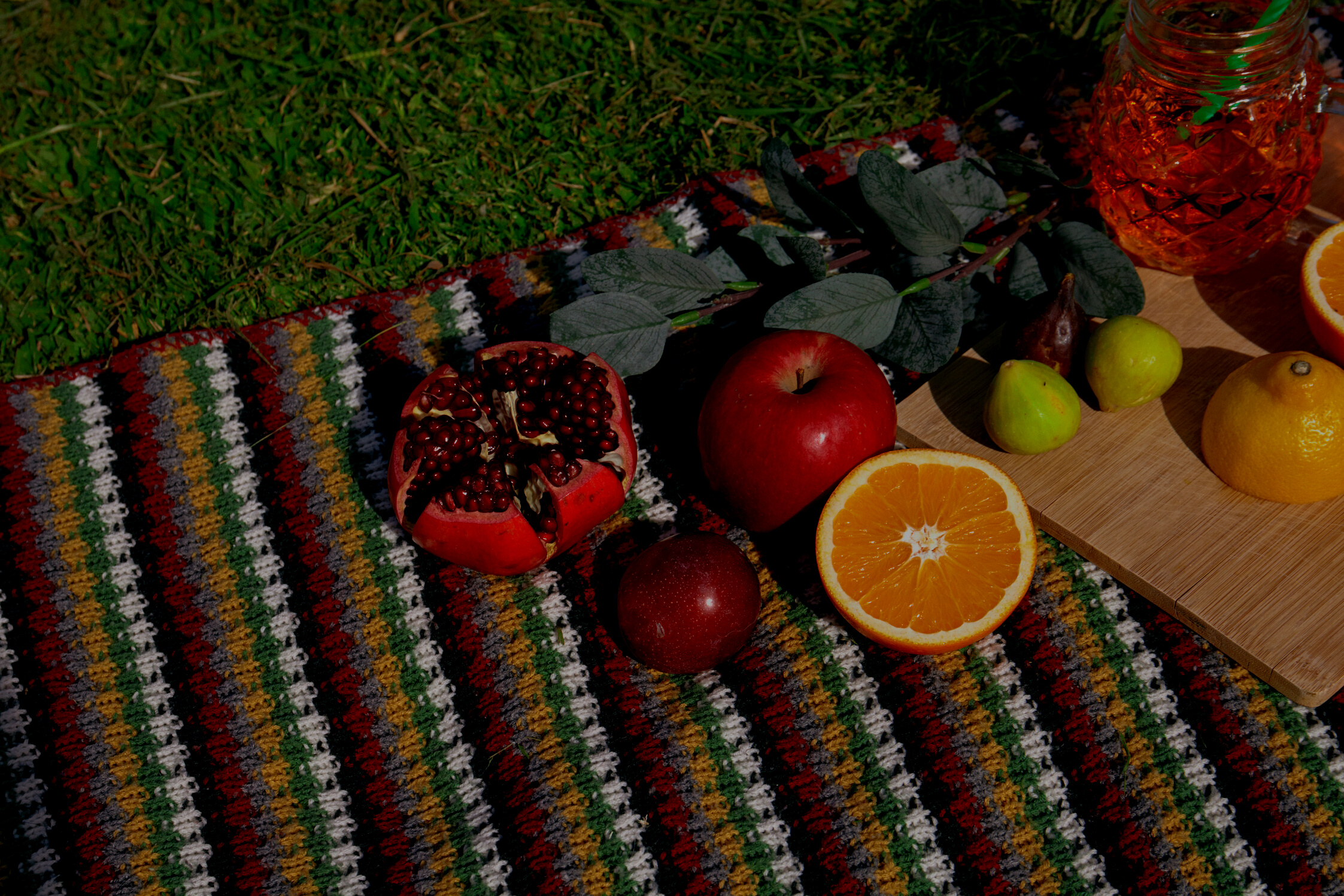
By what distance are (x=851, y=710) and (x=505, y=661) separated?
0.46 m

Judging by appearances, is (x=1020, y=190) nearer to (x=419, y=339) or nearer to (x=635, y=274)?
(x=635, y=274)

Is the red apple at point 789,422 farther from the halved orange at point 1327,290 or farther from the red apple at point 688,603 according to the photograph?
the halved orange at point 1327,290

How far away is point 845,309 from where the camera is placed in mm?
1291

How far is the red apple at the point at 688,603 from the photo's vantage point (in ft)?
3.92

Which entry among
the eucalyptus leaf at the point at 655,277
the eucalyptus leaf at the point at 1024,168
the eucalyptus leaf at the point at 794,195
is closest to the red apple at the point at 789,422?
the eucalyptus leaf at the point at 655,277

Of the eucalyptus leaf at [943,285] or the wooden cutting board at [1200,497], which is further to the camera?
the eucalyptus leaf at [943,285]

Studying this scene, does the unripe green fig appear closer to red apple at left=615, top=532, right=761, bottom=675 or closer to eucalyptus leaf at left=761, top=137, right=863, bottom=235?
eucalyptus leaf at left=761, top=137, right=863, bottom=235

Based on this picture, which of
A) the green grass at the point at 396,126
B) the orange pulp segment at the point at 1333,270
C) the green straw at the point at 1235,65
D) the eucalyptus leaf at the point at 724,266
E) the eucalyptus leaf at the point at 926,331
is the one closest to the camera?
the green straw at the point at 1235,65

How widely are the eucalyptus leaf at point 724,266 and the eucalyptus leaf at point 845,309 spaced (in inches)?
5.9

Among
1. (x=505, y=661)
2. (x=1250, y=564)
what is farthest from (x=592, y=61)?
(x=1250, y=564)

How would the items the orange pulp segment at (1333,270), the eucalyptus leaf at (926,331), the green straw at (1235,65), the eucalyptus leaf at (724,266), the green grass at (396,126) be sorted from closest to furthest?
the green straw at (1235,65), the orange pulp segment at (1333,270), the eucalyptus leaf at (926,331), the eucalyptus leaf at (724,266), the green grass at (396,126)

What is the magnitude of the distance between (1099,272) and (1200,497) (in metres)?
0.33

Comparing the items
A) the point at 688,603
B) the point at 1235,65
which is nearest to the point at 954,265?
the point at 1235,65

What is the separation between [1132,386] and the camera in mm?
1228
